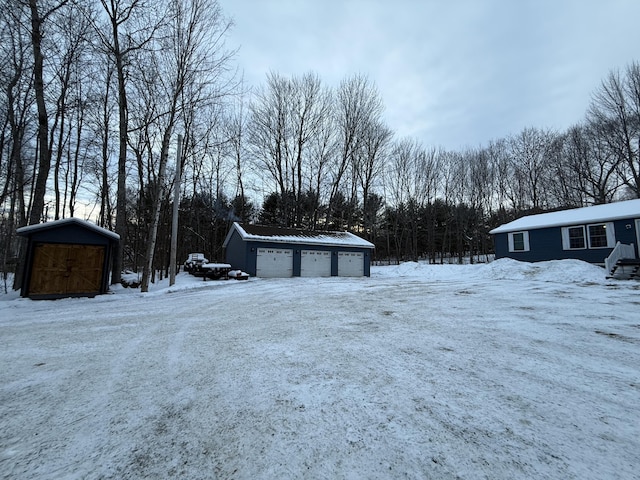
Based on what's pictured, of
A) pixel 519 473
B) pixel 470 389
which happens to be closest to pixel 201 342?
pixel 470 389

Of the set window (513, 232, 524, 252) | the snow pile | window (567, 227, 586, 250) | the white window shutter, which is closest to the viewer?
the snow pile

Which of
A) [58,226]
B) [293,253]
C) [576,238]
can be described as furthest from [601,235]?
[58,226]

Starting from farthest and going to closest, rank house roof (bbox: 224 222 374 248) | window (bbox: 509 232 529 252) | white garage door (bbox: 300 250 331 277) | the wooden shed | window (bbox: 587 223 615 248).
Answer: white garage door (bbox: 300 250 331 277)
window (bbox: 509 232 529 252)
house roof (bbox: 224 222 374 248)
window (bbox: 587 223 615 248)
the wooden shed

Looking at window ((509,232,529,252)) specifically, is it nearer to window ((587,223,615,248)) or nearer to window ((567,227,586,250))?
window ((567,227,586,250))

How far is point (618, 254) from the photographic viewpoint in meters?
12.6

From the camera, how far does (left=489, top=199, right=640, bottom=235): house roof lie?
14.0m

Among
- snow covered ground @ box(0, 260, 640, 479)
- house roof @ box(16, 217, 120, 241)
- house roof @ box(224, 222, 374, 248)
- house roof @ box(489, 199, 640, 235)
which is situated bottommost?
snow covered ground @ box(0, 260, 640, 479)

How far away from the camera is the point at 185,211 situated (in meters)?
21.0

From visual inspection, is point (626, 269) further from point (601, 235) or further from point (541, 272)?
point (601, 235)

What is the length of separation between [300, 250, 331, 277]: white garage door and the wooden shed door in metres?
10.8

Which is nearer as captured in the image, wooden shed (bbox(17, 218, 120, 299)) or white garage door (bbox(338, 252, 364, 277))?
wooden shed (bbox(17, 218, 120, 299))

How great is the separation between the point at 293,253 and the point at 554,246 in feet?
51.2

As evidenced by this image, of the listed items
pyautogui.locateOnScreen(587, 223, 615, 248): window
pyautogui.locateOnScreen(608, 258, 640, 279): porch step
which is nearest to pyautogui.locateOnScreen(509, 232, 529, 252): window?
pyautogui.locateOnScreen(587, 223, 615, 248): window

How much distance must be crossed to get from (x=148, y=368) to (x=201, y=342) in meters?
0.92
